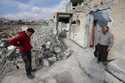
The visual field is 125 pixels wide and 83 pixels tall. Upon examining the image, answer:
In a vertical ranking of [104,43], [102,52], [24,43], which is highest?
[24,43]

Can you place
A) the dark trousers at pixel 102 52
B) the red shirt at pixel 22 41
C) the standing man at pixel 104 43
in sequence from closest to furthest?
the red shirt at pixel 22 41
the standing man at pixel 104 43
the dark trousers at pixel 102 52

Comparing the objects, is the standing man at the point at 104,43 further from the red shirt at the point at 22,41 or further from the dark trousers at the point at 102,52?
the red shirt at the point at 22,41

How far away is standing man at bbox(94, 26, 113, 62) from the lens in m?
6.32

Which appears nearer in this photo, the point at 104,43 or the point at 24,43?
the point at 24,43

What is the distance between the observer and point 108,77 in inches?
218

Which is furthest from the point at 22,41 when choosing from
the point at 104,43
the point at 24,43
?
the point at 104,43

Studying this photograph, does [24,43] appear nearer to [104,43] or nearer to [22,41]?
[22,41]

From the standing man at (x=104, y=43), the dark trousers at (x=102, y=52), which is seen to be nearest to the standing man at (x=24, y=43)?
the standing man at (x=104, y=43)

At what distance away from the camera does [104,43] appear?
6449 millimetres

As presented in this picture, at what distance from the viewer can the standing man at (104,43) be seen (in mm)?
6316

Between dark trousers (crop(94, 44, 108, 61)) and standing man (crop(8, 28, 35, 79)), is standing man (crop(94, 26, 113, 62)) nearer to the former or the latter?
dark trousers (crop(94, 44, 108, 61))

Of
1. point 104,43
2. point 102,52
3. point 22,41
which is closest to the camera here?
point 22,41

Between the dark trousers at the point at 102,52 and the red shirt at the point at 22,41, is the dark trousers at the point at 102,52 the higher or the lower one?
the lower one

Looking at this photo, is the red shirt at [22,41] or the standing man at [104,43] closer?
the red shirt at [22,41]
